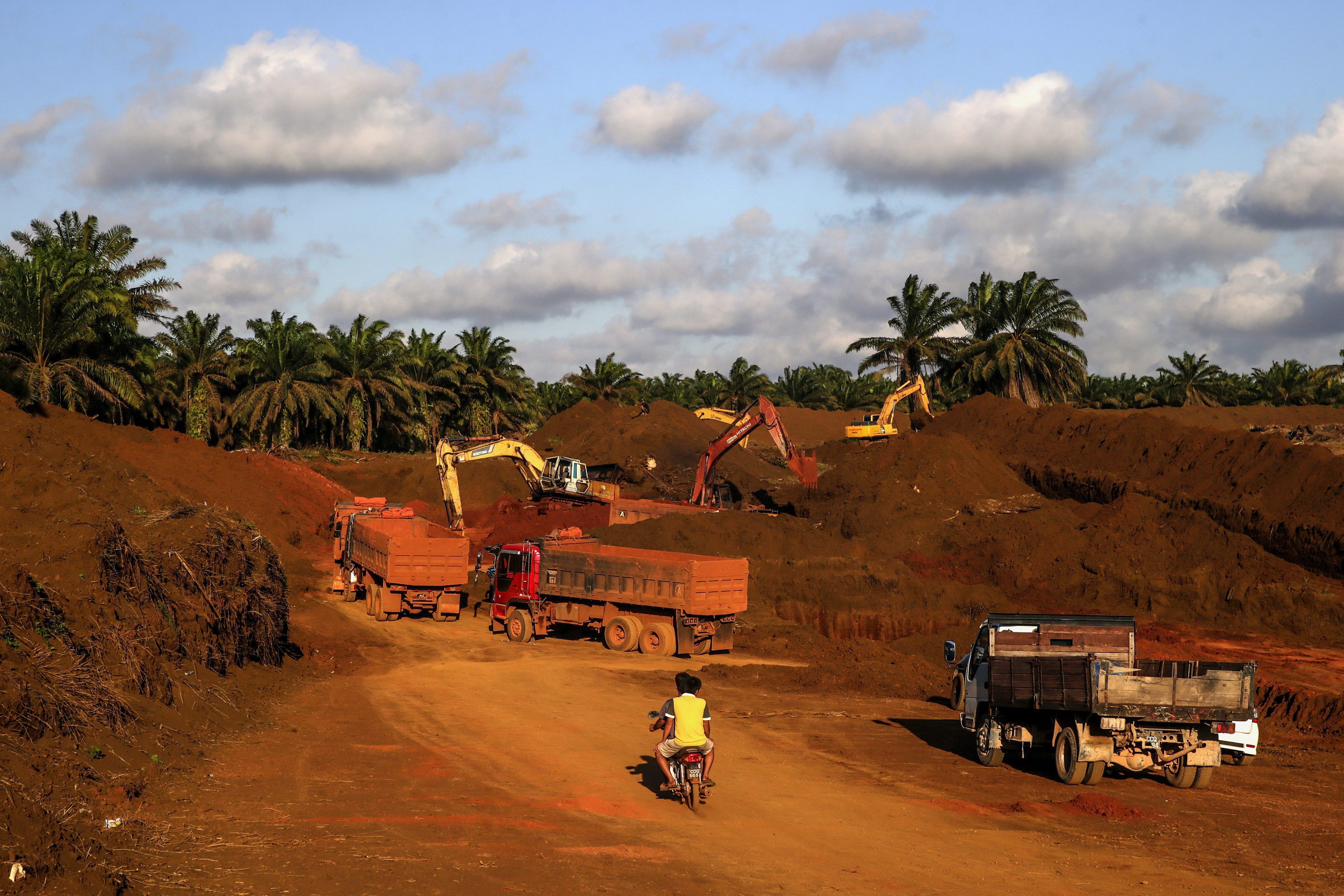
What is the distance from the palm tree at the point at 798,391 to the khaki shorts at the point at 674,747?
98320 mm

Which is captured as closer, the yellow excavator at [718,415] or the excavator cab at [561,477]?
the excavator cab at [561,477]

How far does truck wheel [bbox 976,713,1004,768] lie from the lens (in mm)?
16219

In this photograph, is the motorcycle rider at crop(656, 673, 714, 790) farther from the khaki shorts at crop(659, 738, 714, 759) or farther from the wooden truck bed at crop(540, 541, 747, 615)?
the wooden truck bed at crop(540, 541, 747, 615)

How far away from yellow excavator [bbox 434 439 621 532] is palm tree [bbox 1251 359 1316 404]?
75130mm

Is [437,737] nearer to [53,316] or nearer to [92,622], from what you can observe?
[92,622]

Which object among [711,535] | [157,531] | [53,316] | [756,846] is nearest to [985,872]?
[756,846]

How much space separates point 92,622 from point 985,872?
12159 millimetres

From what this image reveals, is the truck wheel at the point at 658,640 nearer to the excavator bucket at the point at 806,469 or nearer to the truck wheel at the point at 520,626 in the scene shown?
the truck wheel at the point at 520,626

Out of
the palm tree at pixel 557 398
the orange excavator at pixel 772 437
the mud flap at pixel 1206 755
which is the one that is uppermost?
the palm tree at pixel 557 398

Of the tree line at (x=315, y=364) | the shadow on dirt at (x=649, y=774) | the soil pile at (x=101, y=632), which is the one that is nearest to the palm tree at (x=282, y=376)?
the tree line at (x=315, y=364)

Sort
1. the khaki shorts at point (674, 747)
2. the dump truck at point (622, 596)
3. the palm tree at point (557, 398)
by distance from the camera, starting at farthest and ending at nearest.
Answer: the palm tree at point (557, 398) → the dump truck at point (622, 596) → the khaki shorts at point (674, 747)

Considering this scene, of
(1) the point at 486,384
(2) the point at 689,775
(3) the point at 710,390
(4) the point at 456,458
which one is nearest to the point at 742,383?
(3) the point at 710,390

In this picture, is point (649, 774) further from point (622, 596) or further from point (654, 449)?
point (654, 449)

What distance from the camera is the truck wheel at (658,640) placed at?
27734 mm
